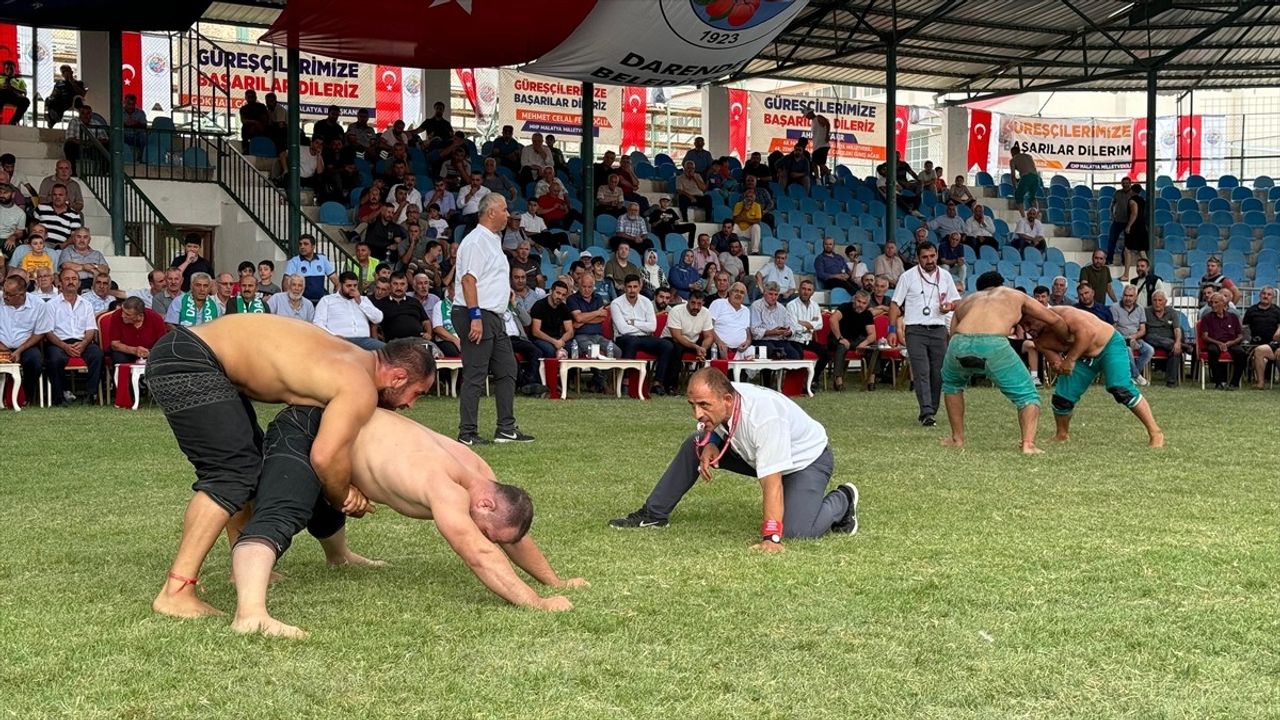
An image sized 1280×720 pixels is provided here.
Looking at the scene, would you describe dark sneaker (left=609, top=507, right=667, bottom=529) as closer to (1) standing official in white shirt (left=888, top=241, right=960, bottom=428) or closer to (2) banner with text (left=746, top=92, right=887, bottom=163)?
(1) standing official in white shirt (left=888, top=241, right=960, bottom=428)

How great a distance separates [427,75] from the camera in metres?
25.5

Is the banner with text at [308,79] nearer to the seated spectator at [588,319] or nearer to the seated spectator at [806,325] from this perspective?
the seated spectator at [588,319]

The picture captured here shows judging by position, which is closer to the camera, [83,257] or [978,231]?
[83,257]

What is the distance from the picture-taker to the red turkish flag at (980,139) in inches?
1284

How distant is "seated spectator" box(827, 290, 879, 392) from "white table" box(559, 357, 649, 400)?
278 cm

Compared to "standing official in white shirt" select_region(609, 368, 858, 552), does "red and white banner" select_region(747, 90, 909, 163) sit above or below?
above

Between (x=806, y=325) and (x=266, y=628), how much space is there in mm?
13861

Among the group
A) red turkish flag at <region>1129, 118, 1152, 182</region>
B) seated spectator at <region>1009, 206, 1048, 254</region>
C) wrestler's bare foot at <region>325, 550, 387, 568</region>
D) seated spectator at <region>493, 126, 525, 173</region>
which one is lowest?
wrestler's bare foot at <region>325, 550, 387, 568</region>

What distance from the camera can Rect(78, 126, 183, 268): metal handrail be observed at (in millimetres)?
17031

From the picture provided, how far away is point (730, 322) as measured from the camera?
17203 mm

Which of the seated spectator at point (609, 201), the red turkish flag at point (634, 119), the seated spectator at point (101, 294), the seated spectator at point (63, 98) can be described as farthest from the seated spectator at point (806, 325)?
the red turkish flag at point (634, 119)

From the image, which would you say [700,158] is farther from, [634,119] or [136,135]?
[136,135]

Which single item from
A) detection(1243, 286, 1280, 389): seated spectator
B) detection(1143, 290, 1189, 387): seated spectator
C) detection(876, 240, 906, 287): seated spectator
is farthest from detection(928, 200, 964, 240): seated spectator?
detection(1243, 286, 1280, 389): seated spectator

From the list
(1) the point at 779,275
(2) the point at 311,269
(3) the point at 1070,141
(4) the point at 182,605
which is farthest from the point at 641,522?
(3) the point at 1070,141
